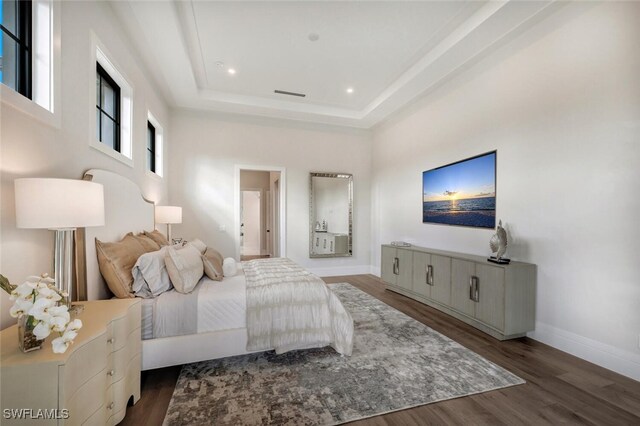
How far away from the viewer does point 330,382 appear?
203cm

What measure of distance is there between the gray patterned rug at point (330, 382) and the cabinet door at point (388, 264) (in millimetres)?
1740

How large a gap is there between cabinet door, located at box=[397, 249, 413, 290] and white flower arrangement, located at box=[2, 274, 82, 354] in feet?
12.5

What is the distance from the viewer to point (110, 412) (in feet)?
4.82

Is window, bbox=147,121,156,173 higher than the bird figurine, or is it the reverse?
window, bbox=147,121,156,173

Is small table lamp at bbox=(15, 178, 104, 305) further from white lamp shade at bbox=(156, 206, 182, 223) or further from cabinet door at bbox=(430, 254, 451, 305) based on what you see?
cabinet door at bbox=(430, 254, 451, 305)

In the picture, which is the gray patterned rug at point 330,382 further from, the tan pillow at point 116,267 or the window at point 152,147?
the window at point 152,147

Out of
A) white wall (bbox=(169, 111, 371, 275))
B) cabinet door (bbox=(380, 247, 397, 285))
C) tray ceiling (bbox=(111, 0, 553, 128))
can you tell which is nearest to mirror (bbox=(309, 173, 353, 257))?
white wall (bbox=(169, 111, 371, 275))

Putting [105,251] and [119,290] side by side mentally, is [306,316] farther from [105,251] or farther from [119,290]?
[105,251]

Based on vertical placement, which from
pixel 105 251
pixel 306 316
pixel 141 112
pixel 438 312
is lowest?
pixel 438 312

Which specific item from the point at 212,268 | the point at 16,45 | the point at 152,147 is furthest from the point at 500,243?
the point at 152,147

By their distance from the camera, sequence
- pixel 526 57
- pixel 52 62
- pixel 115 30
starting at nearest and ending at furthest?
pixel 52 62 < pixel 115 30 < pixel 526 57

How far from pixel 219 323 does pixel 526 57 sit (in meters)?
4.01

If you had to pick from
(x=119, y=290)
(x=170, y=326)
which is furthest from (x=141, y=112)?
(x=170, y=326)

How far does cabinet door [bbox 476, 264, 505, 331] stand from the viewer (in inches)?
107
